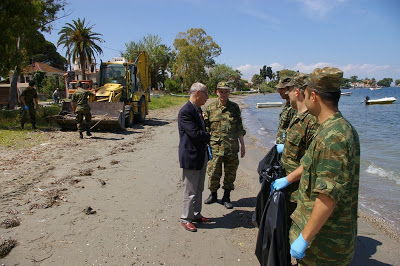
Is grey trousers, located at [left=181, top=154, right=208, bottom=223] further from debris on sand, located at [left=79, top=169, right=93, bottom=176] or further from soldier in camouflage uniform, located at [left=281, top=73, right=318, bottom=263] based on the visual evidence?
debris on sand, located at [left=79, top=169, right=93, bottom=176]

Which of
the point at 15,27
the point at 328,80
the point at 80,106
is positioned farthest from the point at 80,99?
the point at 328,80

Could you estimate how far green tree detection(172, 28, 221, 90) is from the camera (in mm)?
47219

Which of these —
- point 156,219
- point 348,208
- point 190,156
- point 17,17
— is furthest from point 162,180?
point 17,17

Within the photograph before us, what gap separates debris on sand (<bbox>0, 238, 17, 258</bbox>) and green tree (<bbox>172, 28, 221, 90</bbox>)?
45.8 m

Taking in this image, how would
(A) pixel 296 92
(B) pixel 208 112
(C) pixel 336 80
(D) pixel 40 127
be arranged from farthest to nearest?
1. (D) pixel 40 127
2. (B) pixel 208 112
3. (A) pixel 296 92
4. (C) pixel 336 80

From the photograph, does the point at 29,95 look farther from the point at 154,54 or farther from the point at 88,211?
the point at 154,54

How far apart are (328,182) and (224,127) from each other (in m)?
2.78

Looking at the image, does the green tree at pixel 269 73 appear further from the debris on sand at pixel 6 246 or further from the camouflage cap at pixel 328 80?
the camouflage cap at pixel 328 80

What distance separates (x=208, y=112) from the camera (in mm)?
4520

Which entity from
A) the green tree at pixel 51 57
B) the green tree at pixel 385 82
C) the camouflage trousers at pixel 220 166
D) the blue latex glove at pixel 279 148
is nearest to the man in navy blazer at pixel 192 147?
the camouflage trousers at pixel 220 166

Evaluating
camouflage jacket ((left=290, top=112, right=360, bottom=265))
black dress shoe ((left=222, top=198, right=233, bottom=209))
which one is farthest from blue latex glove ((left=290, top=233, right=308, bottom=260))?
black dress shoe ((left=222, top=198, right=233, bottom=209))

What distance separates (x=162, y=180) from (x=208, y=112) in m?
1.99

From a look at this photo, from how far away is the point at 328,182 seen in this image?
1.63 meters

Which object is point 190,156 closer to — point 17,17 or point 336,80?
point 336,80
